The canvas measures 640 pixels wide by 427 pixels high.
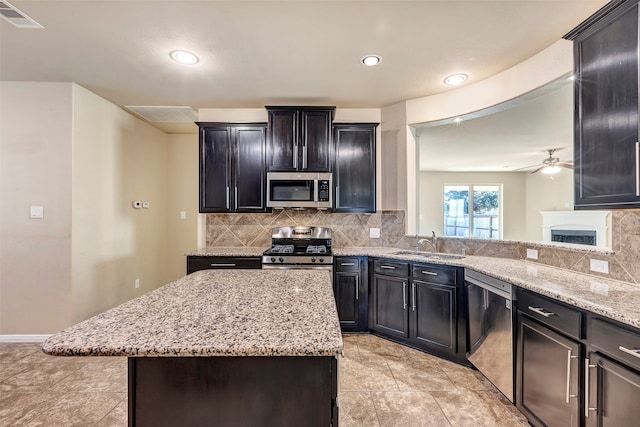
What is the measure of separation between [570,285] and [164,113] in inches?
173

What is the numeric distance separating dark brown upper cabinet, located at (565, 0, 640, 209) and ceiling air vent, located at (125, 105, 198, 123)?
12.3 feet

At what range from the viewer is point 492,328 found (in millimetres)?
2109

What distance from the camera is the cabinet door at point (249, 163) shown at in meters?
3.44

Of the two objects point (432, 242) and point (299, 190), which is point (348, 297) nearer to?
point (432, 242)

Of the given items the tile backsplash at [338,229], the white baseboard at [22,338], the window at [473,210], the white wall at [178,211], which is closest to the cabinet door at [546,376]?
the tile backsplash at [338,229]

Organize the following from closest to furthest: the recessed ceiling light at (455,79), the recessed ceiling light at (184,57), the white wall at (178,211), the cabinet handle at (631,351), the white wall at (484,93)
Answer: the cabinet handle at (631,351) < the white wall at (484,93) < the recessed ceiling light at (184,57) < the recessed ceiling light at (455,79) < the white wall at (178,211)

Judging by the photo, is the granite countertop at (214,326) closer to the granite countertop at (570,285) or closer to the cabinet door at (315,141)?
the granite countertop at (570,285)

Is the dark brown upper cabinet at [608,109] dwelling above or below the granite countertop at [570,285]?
above

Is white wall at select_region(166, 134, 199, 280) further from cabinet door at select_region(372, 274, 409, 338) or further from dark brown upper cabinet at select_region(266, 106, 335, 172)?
cabinet door at select_region(372, 274, 409, 338)

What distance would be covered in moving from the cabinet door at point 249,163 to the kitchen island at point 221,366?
2.44 metres

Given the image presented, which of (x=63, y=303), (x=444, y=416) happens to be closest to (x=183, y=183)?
(x=63, y=303)

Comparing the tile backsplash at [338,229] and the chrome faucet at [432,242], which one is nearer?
the tile backsplash at [338,229]

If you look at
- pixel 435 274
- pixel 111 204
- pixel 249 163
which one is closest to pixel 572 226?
pixel 435 274

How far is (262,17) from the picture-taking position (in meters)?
1.93
